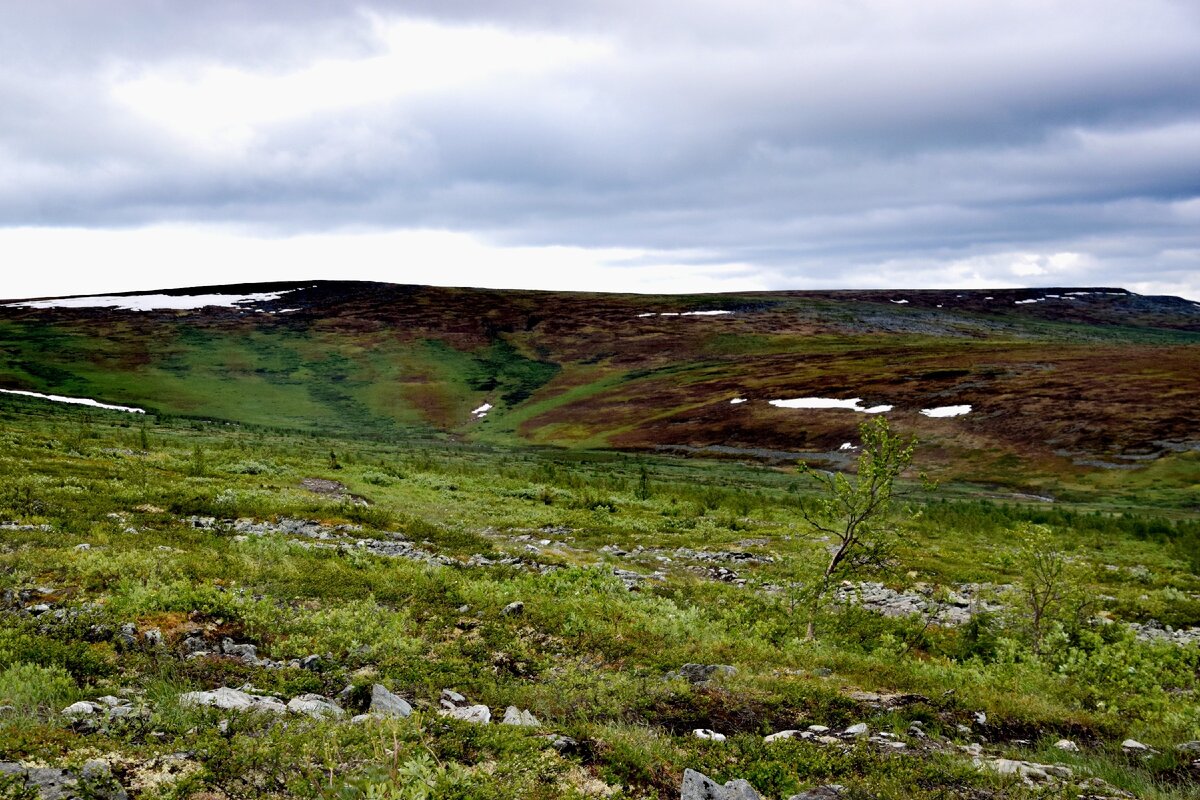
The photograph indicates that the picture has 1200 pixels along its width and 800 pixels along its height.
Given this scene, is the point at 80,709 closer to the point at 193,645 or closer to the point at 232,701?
the point at 232,701

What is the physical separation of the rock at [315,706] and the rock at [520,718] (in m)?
1.66

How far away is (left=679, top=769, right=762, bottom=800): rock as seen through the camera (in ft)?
19.1

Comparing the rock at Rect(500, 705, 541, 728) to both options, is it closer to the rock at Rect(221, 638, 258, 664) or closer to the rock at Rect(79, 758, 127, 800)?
the rock at Rect(79, 758, 127, 800)

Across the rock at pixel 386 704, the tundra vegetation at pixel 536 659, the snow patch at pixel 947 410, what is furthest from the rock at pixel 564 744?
the snow patch at pixel 947 410

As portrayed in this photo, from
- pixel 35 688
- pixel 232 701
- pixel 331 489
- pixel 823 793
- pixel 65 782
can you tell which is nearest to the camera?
pixel 65 782

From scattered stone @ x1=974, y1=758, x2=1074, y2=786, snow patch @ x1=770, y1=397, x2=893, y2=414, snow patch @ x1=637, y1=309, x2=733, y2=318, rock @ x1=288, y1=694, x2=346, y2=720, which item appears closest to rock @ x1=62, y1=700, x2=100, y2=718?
rock @ x1=288, y1=694, x2=346, y2=720

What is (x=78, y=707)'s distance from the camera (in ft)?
22.2

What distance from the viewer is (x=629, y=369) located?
100625mm

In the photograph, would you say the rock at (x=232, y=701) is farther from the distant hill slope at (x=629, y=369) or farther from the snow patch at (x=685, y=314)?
the snow patch at (x=685, y=314)

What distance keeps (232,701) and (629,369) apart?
93.9 m

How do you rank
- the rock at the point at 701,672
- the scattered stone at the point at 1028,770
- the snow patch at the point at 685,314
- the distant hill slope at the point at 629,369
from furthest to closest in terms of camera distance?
1. the snow patch at the point at 685,314
2. the distant hill slope at the point at 629,369
3. the rock at the point at 701,672
4. the scattered stone at the point at 1028,770

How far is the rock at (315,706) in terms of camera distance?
7.27 m

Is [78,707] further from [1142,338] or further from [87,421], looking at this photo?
[1142,338]

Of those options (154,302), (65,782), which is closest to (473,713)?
(65,782)
